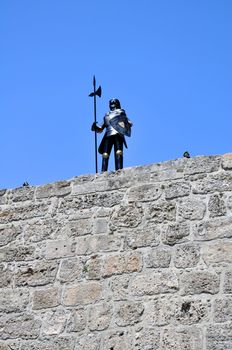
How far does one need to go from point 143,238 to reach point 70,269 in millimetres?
767

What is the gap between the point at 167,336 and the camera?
18.8ft

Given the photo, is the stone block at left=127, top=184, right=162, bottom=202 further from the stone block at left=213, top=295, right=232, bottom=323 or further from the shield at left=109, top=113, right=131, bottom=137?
the shield at left=109, top=113, right=131, bottom=137

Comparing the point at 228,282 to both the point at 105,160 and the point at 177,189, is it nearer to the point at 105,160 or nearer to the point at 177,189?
the point at 177,189

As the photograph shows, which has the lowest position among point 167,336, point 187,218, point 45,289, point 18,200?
point 167,336

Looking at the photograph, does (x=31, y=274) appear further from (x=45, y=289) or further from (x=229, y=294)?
(x=229, y=294)

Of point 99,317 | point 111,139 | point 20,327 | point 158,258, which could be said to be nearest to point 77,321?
point 99,317

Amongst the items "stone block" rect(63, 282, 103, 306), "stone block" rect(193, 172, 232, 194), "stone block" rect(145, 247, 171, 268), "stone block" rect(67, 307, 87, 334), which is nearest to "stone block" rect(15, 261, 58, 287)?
"stone block" rect(63, 282, 103, 306)

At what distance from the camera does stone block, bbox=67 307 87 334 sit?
6.11 m

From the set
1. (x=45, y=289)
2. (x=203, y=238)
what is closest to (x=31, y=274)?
(x=45, y=289)

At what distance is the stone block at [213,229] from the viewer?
5969 millimetres

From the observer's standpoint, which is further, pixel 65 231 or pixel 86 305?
pixel 65 231

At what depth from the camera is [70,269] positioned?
644cm

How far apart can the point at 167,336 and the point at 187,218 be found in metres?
1.09

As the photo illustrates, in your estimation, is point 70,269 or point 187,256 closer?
point 187,256
